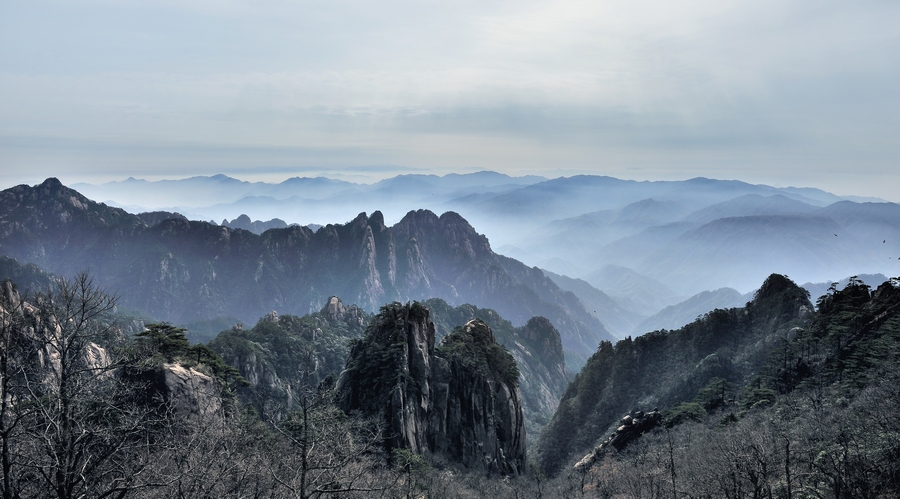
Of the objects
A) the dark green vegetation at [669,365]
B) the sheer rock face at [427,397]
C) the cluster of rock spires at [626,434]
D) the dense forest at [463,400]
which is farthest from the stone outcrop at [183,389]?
the dark green vegetation at [669,365]

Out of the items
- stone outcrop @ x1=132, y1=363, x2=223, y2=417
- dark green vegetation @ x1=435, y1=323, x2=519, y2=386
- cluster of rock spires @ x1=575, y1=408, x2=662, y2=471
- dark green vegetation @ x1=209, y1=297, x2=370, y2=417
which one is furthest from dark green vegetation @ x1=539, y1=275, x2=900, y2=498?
dark green vegetation @ x1=209, y1=297, x2=370, y2=417

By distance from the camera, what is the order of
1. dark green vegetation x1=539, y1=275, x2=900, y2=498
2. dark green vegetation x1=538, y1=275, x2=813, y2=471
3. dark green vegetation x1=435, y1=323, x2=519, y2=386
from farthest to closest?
dark green vegetation x1=538, y1=275, x2=813, y2=471, dark green vegetation x1=435, y1=323, x2=519, y2=386, dark green vegetation x1=539, y1=275, x2=900, y2=498

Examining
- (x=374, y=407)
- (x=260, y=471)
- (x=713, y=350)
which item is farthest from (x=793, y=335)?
(x=260, y=471)

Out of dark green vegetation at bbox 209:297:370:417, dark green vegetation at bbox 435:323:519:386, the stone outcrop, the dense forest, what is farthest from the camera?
dark green vegetation at bbox 209:297:370:417

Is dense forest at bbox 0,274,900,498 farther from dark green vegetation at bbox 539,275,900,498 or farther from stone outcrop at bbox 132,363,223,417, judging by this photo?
dark green vegetation at bbox 539,275,900,498

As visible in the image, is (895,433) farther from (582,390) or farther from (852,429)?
(582,390)

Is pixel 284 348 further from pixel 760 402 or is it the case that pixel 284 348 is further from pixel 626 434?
pixel 760 402

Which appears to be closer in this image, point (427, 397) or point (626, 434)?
point (427, 397)

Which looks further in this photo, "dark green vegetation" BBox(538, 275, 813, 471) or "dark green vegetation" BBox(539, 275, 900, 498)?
"dark green vegetation" BBox(538, 275, 813, 471)

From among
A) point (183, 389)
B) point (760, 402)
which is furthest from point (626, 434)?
point (183, 389)
